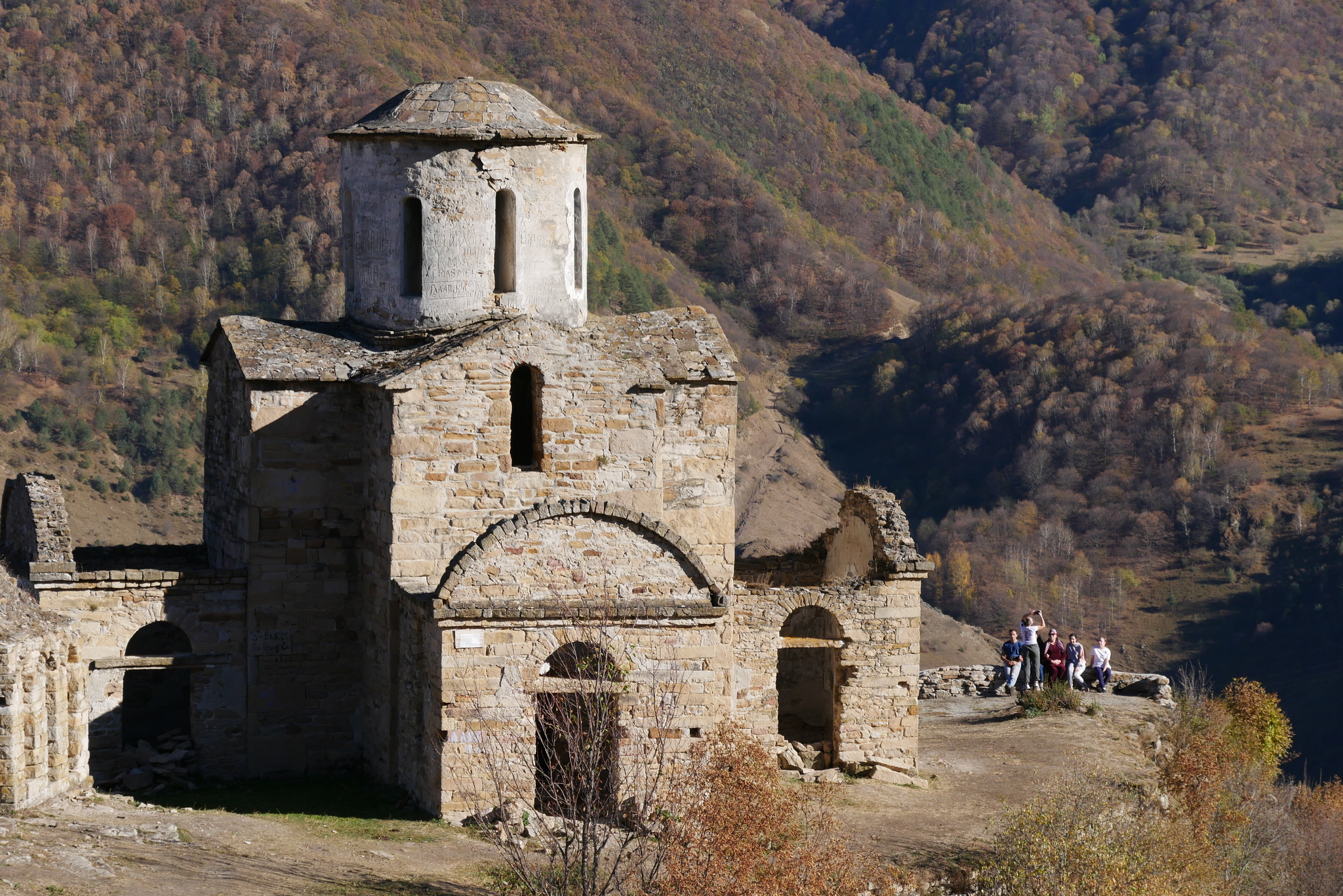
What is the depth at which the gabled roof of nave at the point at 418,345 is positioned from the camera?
17734mm

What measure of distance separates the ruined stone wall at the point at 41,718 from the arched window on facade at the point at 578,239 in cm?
646

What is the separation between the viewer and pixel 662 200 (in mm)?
69562

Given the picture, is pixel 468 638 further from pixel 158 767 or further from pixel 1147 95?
pixel 1147 95

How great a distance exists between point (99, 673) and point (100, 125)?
4360cm

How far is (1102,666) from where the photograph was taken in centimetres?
2356

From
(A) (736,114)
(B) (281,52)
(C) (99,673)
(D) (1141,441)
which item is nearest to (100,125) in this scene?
(B) (281,52)

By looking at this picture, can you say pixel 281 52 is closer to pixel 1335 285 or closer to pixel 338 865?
pixel 1335 285

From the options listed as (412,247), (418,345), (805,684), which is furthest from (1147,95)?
(418,345)

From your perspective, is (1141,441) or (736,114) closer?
(1141,441)

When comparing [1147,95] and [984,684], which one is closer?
[984,684]

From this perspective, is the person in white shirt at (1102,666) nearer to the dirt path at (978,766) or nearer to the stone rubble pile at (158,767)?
the dirt path at (978,766)

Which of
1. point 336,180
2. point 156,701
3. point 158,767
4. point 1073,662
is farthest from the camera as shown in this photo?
point 336,180

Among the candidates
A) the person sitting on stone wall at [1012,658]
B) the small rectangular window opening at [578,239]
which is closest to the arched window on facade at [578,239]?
the small rectangular window opening at [578,239]

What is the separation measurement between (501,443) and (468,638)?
7.15 ft
